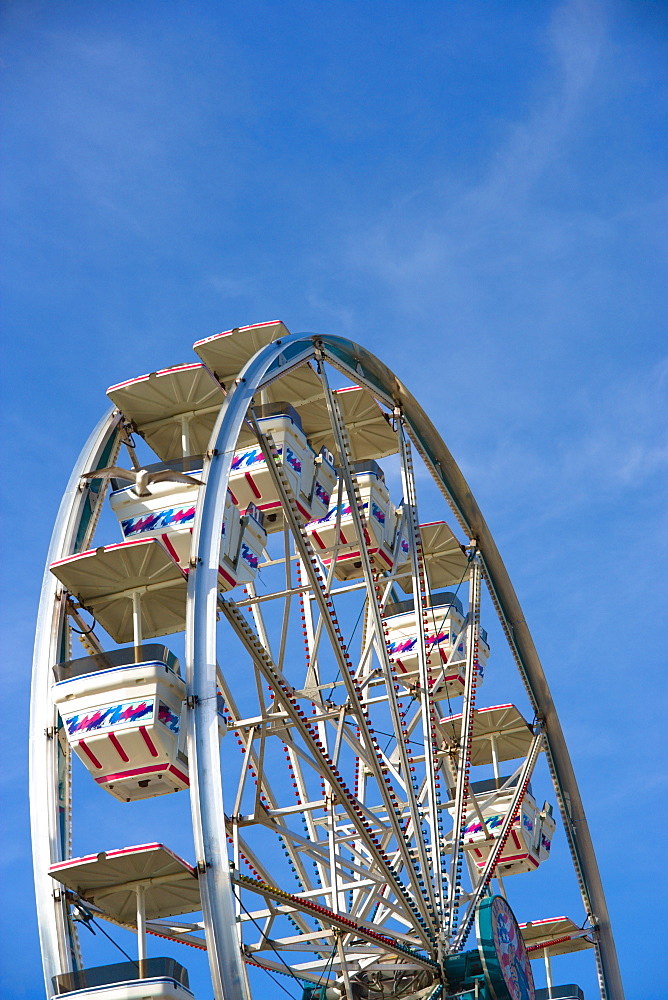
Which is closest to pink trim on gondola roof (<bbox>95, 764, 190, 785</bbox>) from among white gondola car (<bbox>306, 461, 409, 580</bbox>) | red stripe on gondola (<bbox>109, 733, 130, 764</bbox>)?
red stripe on gondola (<bbox>109, 733, 130, 764</bbox>)

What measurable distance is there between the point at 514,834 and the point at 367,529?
5.82 metres

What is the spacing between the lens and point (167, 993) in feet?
44.5

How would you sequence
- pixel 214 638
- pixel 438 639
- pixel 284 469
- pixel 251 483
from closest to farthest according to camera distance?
1. pixel 214 638
2. pixel 284 469
3. pixel 251 483
4. pixel 438 639

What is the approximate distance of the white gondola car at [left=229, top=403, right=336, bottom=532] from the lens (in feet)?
64.1

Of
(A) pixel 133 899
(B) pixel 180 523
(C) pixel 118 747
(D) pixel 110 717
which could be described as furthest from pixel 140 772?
(B) pixel 180 523

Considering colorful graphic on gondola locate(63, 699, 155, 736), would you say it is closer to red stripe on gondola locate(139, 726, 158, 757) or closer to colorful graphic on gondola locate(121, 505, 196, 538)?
red stripe on gondola locate(139, 726, 158, 757)

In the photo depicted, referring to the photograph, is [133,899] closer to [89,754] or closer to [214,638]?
[89,754]

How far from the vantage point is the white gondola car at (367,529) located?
893 inches

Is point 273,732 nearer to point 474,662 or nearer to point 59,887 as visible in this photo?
point 59,887

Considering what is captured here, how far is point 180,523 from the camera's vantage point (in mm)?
18531

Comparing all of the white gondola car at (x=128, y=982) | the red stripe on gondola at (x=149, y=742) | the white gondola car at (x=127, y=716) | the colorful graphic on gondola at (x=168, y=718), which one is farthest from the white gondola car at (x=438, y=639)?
the white gondola car at (x=128, y=982)

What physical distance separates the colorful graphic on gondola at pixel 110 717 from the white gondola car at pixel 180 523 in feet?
7.48

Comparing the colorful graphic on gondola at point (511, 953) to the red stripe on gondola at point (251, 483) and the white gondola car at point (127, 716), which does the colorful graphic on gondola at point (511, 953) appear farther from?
the red stripe on gondola at point (251, 483)

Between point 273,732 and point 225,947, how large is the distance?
4838 millimetres
